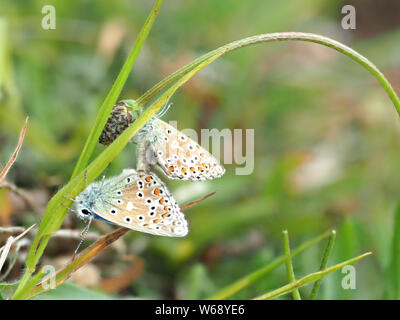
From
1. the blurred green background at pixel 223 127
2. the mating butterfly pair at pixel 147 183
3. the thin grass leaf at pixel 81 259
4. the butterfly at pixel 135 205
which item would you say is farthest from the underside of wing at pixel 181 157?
the blurred green background at pixel 223 127

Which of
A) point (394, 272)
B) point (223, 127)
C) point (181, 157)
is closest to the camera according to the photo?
point (181, 157)

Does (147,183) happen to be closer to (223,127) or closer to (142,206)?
(142,206)

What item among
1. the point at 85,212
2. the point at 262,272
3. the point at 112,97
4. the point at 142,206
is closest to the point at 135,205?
the point at 142,206

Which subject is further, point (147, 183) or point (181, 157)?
point (181, 157)

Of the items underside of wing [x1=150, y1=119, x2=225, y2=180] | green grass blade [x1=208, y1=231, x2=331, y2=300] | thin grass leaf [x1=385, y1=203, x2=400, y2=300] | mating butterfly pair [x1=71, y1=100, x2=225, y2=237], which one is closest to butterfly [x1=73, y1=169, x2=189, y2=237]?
mating butterfly pair [x1=71, y1=100, x2=225, y2=237]

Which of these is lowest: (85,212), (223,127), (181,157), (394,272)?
(394,272)

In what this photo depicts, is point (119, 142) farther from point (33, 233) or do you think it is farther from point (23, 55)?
point (23, 55)

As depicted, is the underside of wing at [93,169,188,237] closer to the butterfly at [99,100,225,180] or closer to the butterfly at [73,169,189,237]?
the butterfly at [73,169,189,237]
